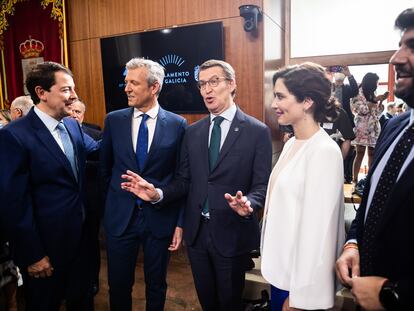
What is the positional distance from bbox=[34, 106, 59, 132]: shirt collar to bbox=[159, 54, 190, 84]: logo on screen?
6.16ft

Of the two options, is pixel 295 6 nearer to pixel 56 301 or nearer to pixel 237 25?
pixel 237 25

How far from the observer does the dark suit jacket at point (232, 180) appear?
5.90 ft

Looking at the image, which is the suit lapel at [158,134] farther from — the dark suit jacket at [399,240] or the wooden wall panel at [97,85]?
the wooden wall panel at [97,85]

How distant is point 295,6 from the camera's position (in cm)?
398

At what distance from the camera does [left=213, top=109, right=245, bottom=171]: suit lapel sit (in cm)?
181

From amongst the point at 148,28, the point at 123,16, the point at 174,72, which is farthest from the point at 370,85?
the point at 123,16

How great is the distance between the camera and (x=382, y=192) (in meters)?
1.08

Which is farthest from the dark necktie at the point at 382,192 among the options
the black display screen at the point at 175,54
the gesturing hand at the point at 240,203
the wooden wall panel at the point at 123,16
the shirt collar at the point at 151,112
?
the wooden wall panel at the point at 123,16

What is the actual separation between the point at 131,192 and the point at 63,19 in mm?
3077

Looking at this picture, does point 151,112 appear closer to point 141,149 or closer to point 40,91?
point 141,149

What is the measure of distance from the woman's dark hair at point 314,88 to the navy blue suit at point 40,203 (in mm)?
1204

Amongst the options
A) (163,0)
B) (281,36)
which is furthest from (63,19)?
(281,36)

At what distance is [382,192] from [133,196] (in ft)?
4.29

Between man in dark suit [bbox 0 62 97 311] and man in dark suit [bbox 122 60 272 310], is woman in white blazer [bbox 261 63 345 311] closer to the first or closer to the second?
man in dark suit [bbox 122 60 272 310]
